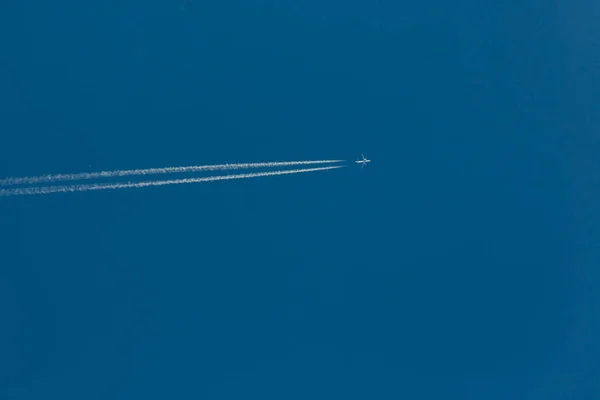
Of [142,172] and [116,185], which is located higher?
[142,172]

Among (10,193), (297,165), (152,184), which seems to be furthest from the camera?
(297,165)

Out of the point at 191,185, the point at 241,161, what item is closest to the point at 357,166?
the point at 241,161

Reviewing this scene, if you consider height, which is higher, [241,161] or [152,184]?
[241,161]

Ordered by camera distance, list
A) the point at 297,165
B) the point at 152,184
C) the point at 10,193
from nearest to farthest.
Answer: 1. the point at 10,193
2. the point at 152,184
3. the point at 297,165

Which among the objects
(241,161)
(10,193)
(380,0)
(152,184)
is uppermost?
(380,0)

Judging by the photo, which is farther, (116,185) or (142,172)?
(142,172)

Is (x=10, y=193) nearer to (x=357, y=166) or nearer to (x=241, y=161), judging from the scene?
(x=241, y=161)

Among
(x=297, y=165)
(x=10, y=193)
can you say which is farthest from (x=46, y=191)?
(x=297, y=165)

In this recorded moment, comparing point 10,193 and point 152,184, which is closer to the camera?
point 10,193

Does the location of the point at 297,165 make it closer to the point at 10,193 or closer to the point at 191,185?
the point at 191,185
